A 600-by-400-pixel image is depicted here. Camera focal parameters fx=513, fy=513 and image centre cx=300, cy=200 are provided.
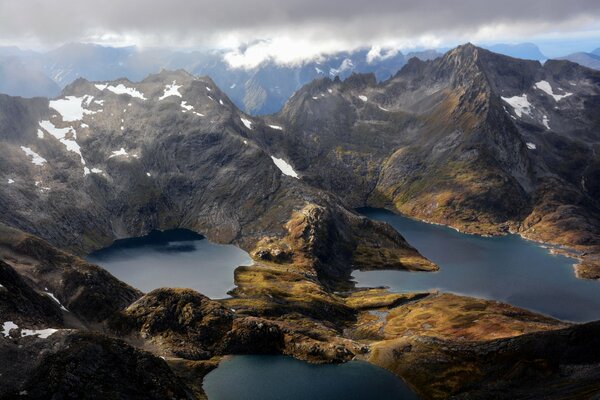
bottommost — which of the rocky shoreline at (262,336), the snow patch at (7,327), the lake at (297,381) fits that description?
the lake at (297,381)

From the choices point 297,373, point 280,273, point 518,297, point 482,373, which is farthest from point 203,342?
point 518,297

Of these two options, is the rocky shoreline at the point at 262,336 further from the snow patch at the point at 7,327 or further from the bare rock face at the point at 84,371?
the snow patch at the point at 7,327

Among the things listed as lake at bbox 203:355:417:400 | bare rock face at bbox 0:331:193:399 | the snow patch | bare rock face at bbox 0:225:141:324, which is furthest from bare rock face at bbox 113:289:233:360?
the snow patch

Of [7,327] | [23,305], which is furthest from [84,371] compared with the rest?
[23,305]

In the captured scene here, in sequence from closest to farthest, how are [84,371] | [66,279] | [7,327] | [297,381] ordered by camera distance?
[84,371], [7,327], [297,381], [66,279]

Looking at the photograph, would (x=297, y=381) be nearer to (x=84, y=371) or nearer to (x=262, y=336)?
(x=262, y=336)

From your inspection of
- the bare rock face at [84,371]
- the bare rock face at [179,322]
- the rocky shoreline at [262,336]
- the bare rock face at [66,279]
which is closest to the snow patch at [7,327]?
the rocky shoreline at [262,336]

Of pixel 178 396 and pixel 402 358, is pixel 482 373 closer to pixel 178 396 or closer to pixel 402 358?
pixel 402 358

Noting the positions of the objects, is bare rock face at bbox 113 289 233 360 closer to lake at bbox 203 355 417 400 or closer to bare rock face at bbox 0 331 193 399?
lake at bbox 203 355 417 400
